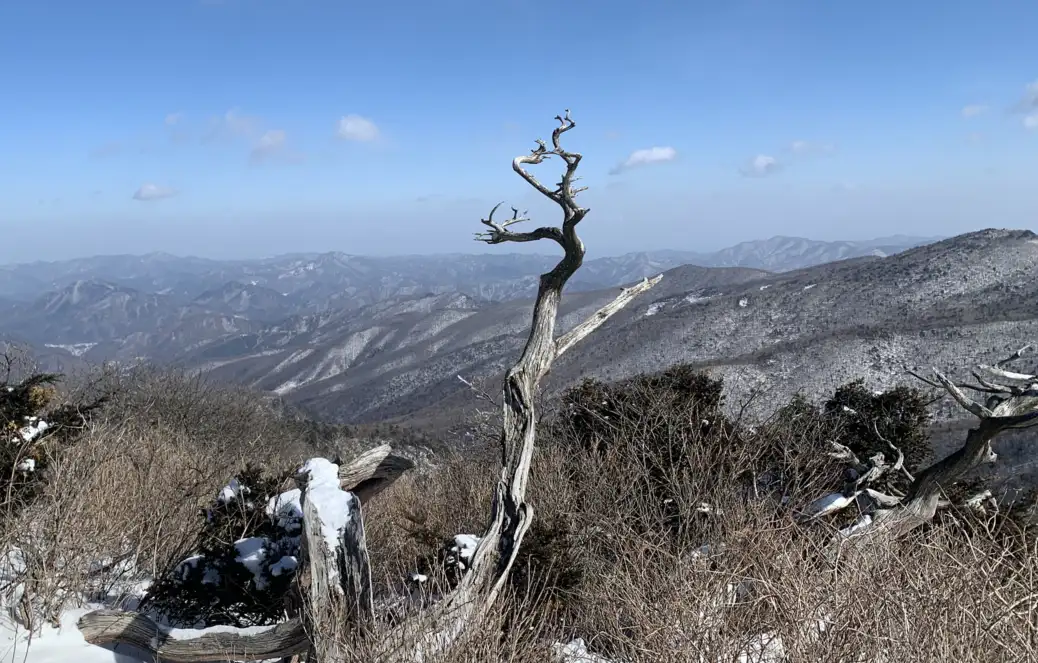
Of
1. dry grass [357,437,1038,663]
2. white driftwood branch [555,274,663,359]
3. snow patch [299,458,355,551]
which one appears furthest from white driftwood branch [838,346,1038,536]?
snow patch [299,458,355,551]

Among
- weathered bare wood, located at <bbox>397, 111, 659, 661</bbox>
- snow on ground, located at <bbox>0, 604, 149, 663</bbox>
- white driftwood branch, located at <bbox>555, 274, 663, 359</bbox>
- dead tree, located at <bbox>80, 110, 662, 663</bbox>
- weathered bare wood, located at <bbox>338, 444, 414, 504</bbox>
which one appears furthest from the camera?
white driftwood branch, located at <bbox>555, 274, 663, 359</bbox>

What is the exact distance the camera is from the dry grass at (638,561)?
4.84m

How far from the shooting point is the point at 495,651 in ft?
17.7

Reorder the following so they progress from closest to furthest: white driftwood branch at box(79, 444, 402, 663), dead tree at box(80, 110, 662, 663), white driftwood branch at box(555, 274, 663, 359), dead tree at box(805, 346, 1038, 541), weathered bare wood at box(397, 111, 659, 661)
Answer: dead tree at box(80, 110, 662, 663), white driftwood branch at box(79, 444, 402, 663), weathered bare wood at box(397, 111, 659, 661), white driftwood branch at box(555, 274, 663, 359), dead tree at box(805, 346, 1038, 541)

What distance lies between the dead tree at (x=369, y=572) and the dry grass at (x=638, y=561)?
320 millimetres

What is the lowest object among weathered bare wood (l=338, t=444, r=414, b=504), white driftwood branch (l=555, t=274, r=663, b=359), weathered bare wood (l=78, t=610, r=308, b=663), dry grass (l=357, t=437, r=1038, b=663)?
weathered bare wood (l=78, t=610, r=308, b=663)

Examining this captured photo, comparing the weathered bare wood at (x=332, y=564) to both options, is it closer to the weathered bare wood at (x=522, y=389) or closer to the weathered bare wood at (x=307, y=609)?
the weathered bare wood at (x=307, y=609)

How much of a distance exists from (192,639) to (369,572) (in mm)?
1835

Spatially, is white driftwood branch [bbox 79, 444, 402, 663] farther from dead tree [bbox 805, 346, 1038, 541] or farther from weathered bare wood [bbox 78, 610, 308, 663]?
dead tree [bbox 805, 346, 1038, 541]

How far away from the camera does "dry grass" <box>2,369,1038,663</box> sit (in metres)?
4.84

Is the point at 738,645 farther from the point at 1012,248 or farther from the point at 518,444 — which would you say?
the point at 1012,248

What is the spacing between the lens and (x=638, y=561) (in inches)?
338

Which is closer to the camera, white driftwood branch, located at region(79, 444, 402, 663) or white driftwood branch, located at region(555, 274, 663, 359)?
white driftwood branch, located at region(79, 444, 402, 663)

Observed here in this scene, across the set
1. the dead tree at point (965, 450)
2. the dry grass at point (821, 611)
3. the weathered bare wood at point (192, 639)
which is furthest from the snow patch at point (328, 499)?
the dead tree at point (965, 450)
